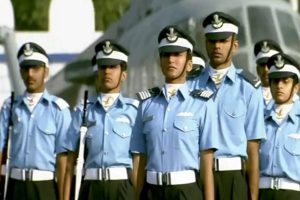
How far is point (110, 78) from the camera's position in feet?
29.7

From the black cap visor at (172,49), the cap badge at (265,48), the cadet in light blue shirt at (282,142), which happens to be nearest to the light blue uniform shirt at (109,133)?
the black cap visor at (172,49)

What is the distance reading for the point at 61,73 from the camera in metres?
19.5

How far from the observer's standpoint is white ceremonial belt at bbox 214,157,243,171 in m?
8.91

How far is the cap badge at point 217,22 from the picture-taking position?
9039mm

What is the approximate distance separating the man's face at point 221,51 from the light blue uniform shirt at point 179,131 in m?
0.45

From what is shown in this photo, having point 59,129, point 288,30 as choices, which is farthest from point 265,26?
point 59,129

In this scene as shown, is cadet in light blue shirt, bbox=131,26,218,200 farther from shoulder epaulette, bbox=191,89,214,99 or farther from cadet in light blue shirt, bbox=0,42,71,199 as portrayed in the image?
cadet in light blue shirt, bbox=0,42,71,199

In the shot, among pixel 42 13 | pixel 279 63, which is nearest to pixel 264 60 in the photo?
pixel 279 63

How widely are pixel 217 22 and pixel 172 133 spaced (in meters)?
0.98

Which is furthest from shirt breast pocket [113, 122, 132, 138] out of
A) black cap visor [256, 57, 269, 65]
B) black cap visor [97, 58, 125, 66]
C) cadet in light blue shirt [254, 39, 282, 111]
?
black cap visor [256, 57, 269, 65]

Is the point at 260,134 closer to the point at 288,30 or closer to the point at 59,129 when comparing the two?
the point at 59,129

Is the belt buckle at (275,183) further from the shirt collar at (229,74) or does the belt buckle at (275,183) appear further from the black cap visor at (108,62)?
the black cap visor at (108,62)

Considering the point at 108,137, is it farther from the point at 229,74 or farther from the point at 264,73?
the point at 264,73

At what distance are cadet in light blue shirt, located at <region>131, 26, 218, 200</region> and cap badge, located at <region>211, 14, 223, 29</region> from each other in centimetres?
46
